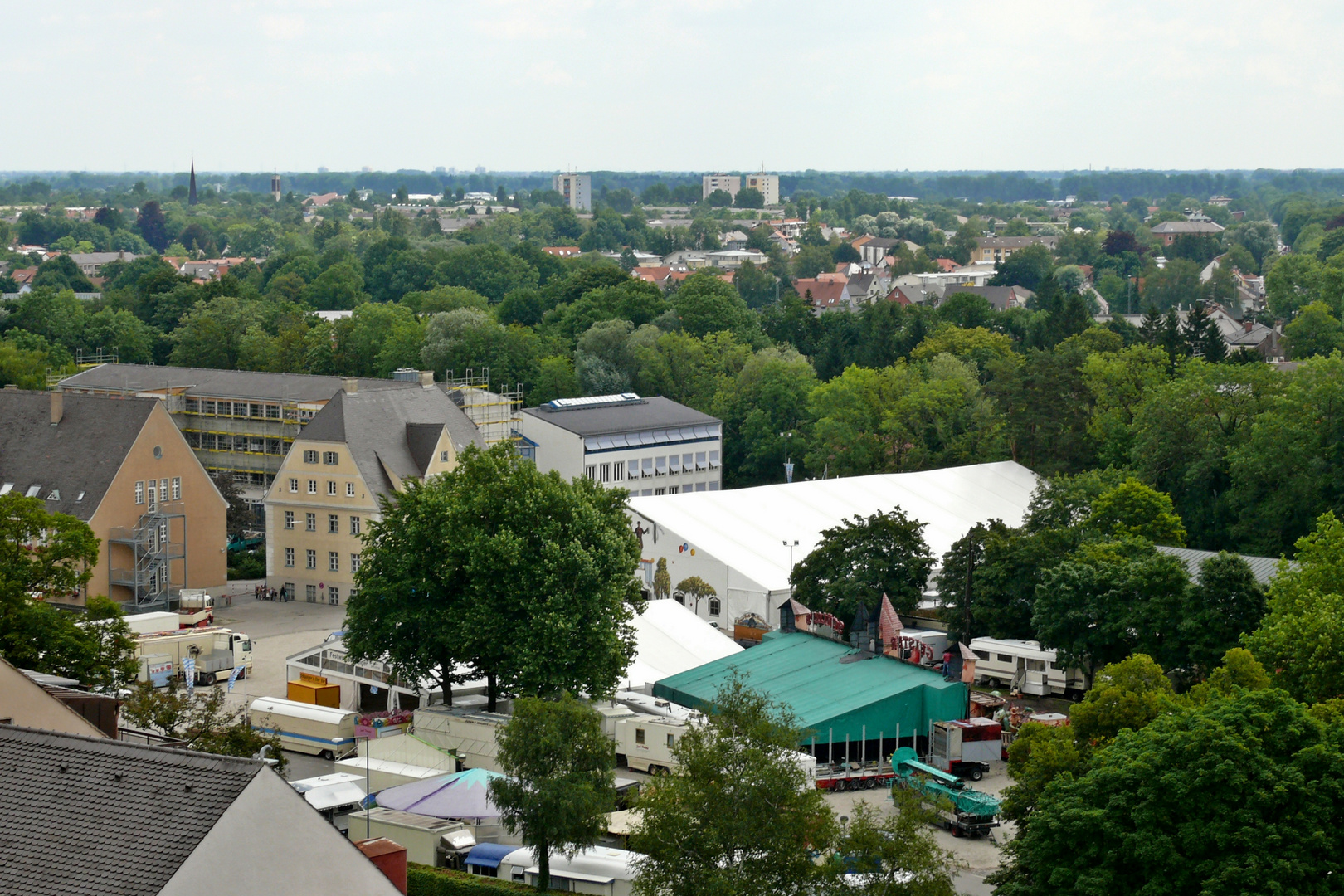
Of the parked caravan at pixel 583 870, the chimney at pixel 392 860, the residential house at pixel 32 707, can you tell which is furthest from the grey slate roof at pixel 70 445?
the chimney at pixel 392 860

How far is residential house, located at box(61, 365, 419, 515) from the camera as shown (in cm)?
6662

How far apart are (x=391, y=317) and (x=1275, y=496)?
54.5 metres

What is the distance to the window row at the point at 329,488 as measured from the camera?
5575 cm

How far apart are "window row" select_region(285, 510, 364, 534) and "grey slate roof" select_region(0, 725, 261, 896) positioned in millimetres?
38446

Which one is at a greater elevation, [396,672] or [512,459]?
[512,459]

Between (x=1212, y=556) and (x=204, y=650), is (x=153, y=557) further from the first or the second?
(x=1212, y=556)

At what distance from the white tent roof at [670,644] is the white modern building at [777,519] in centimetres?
477

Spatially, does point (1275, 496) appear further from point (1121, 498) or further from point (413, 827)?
point (413, 827)

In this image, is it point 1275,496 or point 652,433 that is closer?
point 1275,496

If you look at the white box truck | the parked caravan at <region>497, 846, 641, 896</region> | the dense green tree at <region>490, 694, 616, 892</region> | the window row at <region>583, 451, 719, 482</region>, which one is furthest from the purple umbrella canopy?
the window row at <region>583, 451, 719, 482</region>

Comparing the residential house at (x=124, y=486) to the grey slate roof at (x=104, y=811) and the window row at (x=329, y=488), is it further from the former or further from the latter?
the grey slate roof at (x=104, y=811)

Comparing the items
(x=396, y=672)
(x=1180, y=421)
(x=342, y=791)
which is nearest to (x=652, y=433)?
(x=1180, y=421)

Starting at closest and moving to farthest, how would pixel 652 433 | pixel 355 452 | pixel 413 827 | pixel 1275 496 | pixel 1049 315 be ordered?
pixel 413 827
pixel 1275 496
pixel 355 452
pixel 652 433
pixel 1049 315

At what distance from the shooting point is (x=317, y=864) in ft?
53.8
